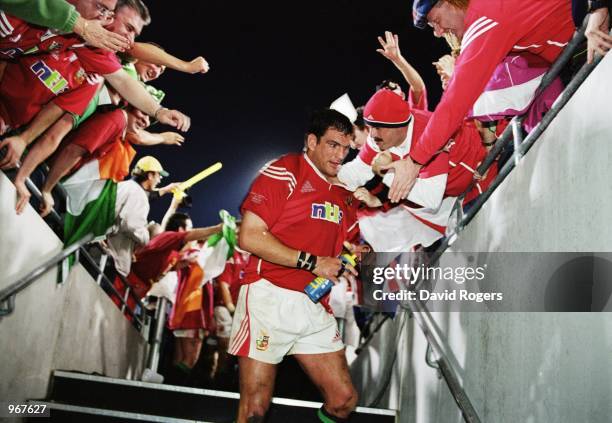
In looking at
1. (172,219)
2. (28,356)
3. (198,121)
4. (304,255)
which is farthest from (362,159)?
(198,121)

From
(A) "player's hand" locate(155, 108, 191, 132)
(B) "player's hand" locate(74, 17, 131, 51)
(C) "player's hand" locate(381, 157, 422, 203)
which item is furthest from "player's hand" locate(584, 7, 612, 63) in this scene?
(A) "player's hand" locate(155, 108, 191, 132)

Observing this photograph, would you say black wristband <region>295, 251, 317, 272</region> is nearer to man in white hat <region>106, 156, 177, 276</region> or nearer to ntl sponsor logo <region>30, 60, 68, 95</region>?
ntl sponsor logo <region>30, 60, 68, 95</region>

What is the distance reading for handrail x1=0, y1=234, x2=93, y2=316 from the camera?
3033mm

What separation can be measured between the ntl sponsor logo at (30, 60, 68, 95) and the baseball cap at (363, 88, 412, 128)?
1892 mm

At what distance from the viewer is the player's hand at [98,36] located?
2939mm

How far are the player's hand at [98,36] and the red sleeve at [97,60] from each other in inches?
A: 18.0

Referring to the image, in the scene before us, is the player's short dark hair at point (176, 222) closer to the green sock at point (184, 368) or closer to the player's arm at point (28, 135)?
the green sock at point (184, 368)

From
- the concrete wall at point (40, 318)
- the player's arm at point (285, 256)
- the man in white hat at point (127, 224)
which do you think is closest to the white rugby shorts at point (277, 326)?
the player's arm at point (285, 256)

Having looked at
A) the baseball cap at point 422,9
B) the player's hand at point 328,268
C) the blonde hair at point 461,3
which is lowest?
the player's hand at point 328,268

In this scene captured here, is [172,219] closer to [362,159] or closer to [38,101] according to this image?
[38,101]

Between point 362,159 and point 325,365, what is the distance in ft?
4.04

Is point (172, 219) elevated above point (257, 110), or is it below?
below

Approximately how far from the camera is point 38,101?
331 centimetres

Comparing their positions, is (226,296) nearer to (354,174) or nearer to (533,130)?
(354,174)
